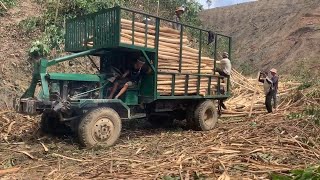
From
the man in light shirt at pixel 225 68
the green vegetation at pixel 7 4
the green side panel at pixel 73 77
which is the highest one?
the green vegetation at pixel 7 4

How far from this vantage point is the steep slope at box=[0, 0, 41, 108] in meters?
11.6

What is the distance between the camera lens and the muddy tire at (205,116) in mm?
9797

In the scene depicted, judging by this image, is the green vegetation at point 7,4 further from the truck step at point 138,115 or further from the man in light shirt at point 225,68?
the man in light shirt at point 225,68

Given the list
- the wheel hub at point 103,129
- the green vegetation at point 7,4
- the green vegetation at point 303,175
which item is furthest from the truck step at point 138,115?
the green vegetation at point 7,4

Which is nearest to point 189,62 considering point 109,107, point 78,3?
point 109,107

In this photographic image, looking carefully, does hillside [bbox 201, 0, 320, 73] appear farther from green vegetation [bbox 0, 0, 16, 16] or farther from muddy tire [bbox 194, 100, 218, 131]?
green vegetation [bbox 0, 0, 16, 16]

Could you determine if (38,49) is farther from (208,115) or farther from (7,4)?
(208,115)

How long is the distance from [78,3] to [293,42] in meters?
25.6

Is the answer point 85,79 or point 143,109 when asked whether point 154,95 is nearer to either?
point 143,109

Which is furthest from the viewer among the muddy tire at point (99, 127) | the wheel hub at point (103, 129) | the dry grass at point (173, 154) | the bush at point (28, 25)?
the bush at point (28, 25)

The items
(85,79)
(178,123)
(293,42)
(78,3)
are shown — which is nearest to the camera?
(85,79)

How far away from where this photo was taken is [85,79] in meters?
8.02

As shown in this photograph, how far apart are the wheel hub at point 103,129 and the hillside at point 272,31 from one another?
Answer: 939 inches

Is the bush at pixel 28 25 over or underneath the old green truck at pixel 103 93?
over
